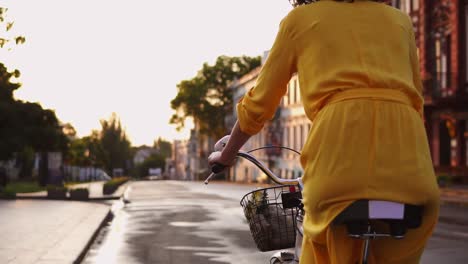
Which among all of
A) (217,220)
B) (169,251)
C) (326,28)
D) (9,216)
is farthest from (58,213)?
(326,28)

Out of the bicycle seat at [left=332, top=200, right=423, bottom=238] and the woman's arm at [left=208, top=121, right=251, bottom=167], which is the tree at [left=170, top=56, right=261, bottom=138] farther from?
the bicycle seat at [left=332, top=200, right=423, bottom=238]

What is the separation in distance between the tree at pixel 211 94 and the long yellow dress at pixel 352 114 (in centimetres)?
9514

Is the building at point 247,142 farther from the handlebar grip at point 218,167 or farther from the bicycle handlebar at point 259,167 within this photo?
the handlebar grip at point 218,167

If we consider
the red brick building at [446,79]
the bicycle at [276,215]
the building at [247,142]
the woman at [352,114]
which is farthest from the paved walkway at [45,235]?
the building at [247,142]

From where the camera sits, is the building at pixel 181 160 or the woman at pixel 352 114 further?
the building at pixel 181 160

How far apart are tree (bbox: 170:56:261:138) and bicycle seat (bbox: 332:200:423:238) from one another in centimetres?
9533

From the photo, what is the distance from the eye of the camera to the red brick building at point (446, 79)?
39562 mm

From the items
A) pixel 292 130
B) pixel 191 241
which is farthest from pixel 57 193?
pixel 292 130

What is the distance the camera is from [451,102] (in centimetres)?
3950

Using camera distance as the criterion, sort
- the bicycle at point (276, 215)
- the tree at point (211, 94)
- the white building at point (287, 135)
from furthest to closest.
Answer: the tree at point (211, 94), the white building at point (287, 135), the bicycle at point (276, 215)

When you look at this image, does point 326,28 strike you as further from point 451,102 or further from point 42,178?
point 42,178

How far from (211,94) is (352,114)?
321 ft

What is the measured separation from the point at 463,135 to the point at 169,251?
2987 cm

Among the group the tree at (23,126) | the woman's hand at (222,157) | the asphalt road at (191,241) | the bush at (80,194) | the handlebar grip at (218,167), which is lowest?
the asphalt road at (191,241)
